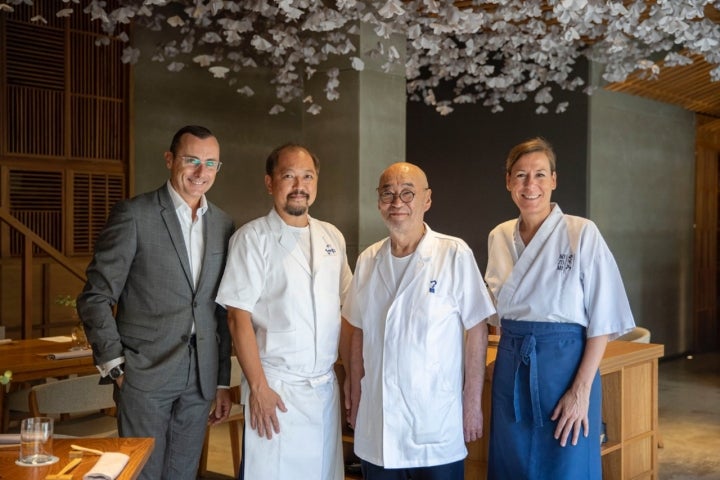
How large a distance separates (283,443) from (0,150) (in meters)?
4.56

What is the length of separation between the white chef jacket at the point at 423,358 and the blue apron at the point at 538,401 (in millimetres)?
183

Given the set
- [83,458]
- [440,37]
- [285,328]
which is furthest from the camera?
[440,37]

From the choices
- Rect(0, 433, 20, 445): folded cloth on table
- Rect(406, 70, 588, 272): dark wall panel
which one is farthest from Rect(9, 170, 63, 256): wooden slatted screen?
Rect(0, 433, 20, 445): folded cloth on table

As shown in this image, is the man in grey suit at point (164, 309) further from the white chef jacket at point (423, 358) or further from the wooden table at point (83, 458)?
the white chef jacket at point (423, 358)

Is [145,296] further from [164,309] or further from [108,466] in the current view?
[108,466]

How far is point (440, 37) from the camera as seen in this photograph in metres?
7.24

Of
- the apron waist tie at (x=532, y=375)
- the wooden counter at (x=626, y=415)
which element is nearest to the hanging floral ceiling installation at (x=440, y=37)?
the wooden counter at (x=626, y=415)

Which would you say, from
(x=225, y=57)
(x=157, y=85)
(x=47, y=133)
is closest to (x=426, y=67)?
(x=225, y=57)

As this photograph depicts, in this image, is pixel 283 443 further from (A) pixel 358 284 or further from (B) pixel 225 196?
(B) pixel 225 196

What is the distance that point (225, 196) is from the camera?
8.12 metres

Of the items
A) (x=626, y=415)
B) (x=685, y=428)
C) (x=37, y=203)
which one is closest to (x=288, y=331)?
(x=626, y=415)

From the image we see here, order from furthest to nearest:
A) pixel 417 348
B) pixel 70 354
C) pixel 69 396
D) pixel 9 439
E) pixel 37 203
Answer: pixel 37 203, pixel 70 354, pixel 69 396, pixel 417 348, pixel 9 439

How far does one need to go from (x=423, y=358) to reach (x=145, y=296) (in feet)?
3.22

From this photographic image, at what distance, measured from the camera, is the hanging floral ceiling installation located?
5.53 metres
